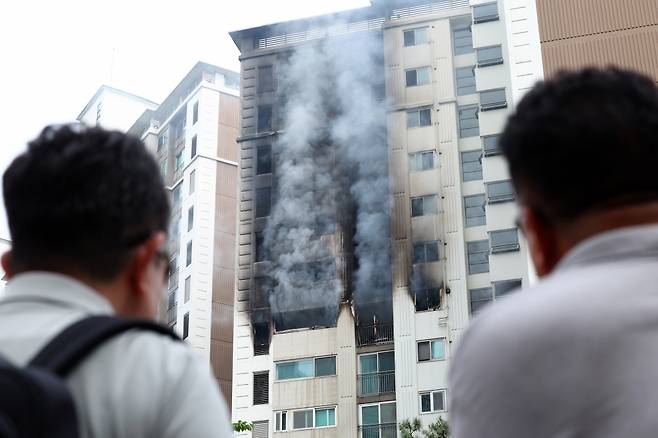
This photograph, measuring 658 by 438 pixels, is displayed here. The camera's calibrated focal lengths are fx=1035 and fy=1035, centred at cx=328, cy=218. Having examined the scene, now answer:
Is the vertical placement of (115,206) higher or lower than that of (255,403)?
lower

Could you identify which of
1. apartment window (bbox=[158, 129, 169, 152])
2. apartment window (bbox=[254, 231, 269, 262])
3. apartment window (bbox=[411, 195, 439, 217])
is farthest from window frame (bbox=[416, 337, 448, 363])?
apartment window (bbox=[158, 129, 169, 152])

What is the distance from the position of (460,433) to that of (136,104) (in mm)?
47929

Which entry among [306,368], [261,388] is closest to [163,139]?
[261,388]

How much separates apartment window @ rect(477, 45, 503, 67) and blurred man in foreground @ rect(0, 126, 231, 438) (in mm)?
32478

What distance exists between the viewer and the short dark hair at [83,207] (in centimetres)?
143

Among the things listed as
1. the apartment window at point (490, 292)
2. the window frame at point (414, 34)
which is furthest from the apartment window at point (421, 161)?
the apartment window at point (490, 292)

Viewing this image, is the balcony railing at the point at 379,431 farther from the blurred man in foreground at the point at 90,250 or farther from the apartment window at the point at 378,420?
the blurred man in foreground at the point at 90,250

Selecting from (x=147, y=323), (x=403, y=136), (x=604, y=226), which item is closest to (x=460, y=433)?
(x=604, y=226)

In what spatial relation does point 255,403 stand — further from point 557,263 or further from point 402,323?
point 557,263

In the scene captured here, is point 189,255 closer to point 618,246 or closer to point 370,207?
point 370,207

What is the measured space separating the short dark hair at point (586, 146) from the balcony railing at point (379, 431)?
1162 inches

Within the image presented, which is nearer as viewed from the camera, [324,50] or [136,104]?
[324,50]

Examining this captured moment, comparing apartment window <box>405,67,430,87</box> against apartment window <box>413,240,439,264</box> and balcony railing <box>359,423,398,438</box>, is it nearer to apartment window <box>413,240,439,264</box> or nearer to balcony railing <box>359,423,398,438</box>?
apartment window <box>413,240,439,264</box>

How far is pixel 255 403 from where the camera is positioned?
3303cm
